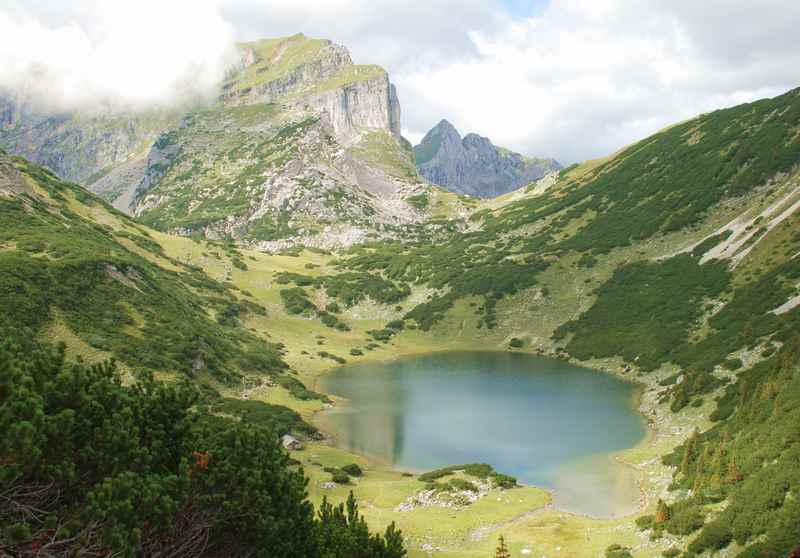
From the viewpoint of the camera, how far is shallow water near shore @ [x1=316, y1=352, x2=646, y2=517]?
46.8 m

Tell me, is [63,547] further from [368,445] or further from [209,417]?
[368,445]

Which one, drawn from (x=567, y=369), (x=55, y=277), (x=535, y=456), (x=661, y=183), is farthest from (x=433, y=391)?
(x=661, y=183)

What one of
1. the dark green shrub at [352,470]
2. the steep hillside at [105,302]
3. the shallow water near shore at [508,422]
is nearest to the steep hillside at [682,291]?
the shallow water near shore at [508,422]

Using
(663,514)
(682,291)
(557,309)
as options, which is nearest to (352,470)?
(663,514)

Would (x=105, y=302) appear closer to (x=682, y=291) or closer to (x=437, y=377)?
(x=437, y=377)

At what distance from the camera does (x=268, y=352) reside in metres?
90.6

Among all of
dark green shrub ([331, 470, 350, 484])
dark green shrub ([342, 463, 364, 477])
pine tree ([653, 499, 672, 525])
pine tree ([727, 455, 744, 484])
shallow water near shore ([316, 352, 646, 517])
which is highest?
shallow water near shore ([316, 352, 646, 517])

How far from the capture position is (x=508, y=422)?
64000 mm

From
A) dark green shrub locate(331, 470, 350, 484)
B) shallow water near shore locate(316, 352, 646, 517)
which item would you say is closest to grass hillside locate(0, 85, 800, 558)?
dark green shrub locate(331, 470, 350, 484)

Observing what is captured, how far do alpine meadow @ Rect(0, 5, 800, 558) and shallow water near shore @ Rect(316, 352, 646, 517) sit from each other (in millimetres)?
417

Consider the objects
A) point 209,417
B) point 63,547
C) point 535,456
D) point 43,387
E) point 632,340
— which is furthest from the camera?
point 632,340

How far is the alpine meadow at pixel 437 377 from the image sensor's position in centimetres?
1584

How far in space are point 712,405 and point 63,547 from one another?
57300 mm

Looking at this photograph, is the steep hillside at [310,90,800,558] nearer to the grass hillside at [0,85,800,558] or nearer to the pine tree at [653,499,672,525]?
the pine tree at [653,499,672,525]
